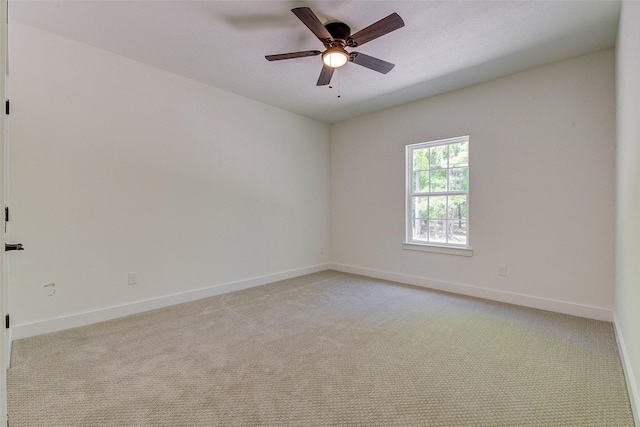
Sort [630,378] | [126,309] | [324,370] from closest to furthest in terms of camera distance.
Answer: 1. [630,378]
2. [324,370]
3. [126,309]

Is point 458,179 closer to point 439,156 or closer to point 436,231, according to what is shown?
point 439,156

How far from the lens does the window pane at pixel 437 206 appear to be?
4117 millimetres

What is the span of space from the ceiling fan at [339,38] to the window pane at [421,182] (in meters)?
1.91

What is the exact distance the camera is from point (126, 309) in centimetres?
308

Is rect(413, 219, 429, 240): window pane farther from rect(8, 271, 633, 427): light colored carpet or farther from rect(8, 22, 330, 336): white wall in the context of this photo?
rect(8, 22, 330, 336): white wall

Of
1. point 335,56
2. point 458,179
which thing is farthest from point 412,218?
point 335,56

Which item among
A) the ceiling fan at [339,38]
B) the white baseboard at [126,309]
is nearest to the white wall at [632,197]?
the ceiling fan at [339,38]

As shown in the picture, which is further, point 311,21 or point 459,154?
point 459,154

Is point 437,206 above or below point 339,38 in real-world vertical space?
below

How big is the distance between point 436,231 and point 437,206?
349mm

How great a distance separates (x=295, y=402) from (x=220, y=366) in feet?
2.24

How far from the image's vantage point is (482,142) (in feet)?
12.0

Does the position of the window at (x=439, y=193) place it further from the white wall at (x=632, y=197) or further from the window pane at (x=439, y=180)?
the white wall at (x=632, y=197)

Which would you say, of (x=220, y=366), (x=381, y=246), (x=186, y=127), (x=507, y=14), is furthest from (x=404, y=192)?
(x=220, y=366)
